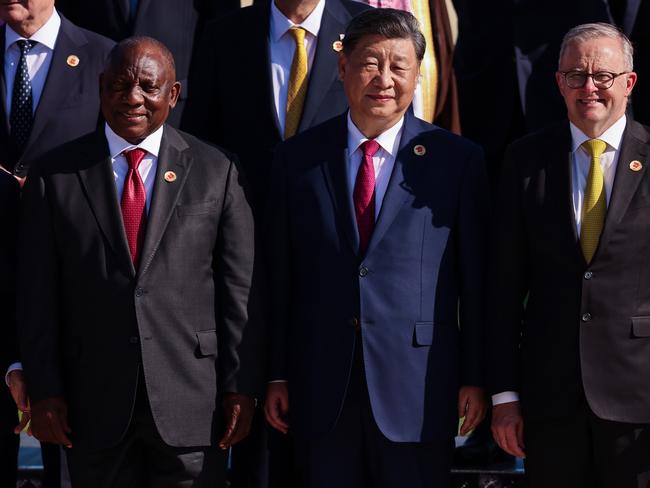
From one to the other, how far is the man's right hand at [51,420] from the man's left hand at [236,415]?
484mm

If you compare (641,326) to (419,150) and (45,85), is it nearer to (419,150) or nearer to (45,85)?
(419,150)

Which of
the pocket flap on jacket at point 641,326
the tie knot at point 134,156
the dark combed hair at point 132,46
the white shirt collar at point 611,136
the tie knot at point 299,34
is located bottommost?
the pocket flap on jacket at point 641,326

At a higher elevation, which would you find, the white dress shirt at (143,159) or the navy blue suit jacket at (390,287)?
the white dress shirt at (143,159)

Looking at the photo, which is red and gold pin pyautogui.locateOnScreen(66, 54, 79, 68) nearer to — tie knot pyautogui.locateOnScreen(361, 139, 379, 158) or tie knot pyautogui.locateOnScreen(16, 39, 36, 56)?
tie knot pyautogui.locateOnScreen(16, 39, 36, 56)

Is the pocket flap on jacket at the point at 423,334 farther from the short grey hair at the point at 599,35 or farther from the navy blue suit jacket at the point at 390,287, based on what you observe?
the short grey hair at the point at 599,35

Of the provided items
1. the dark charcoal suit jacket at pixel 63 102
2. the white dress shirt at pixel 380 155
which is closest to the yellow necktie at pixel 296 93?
the white dress shirt at pixel 380 155

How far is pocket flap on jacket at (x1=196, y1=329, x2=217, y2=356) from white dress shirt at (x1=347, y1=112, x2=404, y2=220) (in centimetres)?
62

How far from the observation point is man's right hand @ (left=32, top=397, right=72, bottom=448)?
3.77m

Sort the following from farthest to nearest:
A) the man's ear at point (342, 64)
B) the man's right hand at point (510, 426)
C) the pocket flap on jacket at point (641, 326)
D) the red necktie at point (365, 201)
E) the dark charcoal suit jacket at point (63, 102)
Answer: the dark charcoal suit jacket at point (63, 102) < the man's ear at point (342, 64) < the red necktie at point (365, 201) < the man's right hand at point (510, 426) < the pocket flap on jacket at point (641, 326)

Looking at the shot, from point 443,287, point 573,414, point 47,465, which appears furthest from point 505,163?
point 47,465

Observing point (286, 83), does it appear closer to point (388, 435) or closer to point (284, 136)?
point (284, 136)

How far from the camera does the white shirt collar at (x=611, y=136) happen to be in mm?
3789

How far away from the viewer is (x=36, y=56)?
4500 millimetres

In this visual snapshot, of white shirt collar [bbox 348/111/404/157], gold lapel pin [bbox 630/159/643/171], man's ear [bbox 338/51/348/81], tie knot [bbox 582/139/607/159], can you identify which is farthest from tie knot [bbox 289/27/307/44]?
gold lapel pin [bbox 630/159/643/171]
